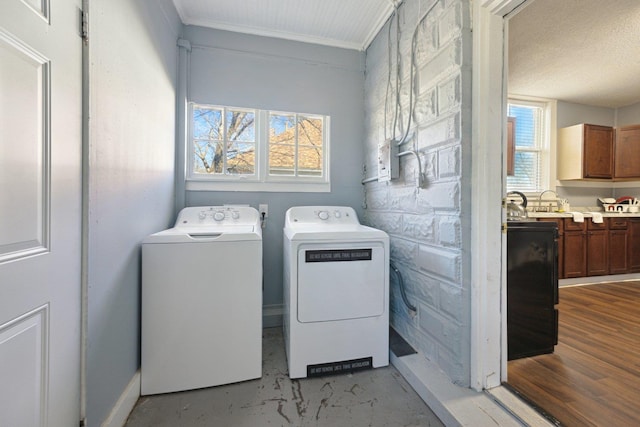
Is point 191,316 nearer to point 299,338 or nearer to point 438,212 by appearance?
point 299,338

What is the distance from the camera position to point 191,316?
1425mm

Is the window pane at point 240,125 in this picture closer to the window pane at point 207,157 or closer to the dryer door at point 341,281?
the window pane at point 207,157

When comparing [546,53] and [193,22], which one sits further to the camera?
[546,53]

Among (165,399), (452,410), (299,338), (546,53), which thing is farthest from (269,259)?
(546,53)

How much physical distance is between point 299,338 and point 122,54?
1718mm

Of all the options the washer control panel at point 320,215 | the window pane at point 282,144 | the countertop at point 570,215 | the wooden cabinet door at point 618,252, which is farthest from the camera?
the wooden cabinet door at point 618,252

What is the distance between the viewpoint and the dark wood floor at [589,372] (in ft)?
4.00

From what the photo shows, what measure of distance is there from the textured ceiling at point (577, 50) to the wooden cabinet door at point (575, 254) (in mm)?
1880

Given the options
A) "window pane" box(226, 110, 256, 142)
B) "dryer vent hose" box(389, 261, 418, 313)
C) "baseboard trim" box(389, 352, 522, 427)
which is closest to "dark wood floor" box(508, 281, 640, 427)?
"baseboard trim" box(389, 352, 522, 427)

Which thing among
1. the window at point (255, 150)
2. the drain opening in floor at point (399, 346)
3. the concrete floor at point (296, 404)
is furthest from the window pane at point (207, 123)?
the drain opening in floor at point (399, 346)

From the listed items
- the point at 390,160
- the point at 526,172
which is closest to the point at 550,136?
the point at 526,172

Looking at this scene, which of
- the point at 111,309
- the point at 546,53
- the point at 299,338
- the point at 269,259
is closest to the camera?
the point at 111,309

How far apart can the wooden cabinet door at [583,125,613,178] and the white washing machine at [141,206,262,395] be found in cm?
463

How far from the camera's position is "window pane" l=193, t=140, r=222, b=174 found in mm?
2254
